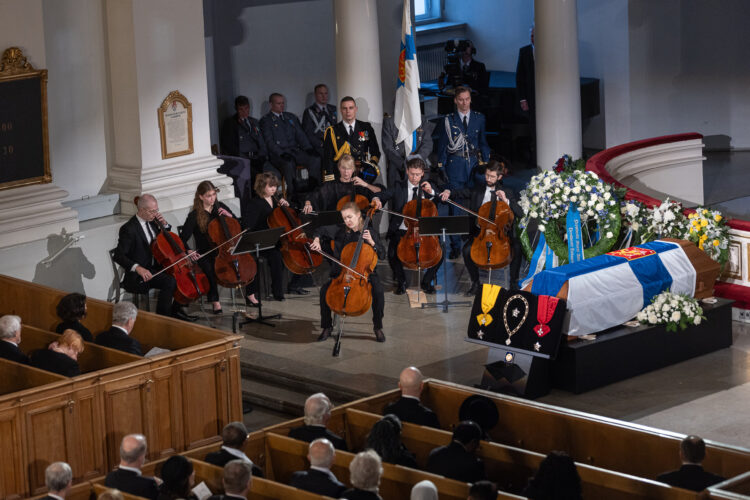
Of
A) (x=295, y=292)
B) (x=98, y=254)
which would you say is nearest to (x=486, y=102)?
(x=295, y=292)

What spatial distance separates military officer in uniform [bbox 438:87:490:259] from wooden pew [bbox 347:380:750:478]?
209 inches

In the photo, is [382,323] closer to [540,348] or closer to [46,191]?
[540,348]

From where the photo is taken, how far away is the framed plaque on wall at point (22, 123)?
11211 millimetres

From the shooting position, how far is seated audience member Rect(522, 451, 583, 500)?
609 cm

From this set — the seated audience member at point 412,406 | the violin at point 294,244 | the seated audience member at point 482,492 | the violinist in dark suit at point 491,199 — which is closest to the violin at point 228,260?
the violin at point 294,244

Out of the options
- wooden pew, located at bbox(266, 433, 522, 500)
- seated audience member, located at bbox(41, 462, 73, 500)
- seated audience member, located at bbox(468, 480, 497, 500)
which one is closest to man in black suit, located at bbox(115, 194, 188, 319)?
wooden pew, located at bbox(266, 433, 522, 500)

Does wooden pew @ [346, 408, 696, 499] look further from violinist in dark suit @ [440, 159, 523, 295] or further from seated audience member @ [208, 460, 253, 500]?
violinist in dark suit @ [440, 159, 523, 295]

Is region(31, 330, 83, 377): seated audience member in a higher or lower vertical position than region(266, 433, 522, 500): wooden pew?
higher

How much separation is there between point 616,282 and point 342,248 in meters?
2.39

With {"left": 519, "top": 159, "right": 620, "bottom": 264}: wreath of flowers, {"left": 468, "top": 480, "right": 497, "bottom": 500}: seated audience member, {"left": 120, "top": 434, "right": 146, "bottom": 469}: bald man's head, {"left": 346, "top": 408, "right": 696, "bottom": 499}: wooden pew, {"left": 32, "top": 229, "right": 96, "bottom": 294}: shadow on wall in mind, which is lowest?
{"left": 346, "top": 408, "right": 696, "bottom": 499}: wooden pew

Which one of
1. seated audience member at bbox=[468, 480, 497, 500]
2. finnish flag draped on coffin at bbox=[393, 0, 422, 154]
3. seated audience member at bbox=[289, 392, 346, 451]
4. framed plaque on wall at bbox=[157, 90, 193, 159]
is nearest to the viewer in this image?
seated audience member at bbox=[468, 480, 497, 500]

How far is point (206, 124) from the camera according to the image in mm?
12945

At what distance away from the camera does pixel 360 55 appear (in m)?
13.6

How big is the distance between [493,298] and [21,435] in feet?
12.2
